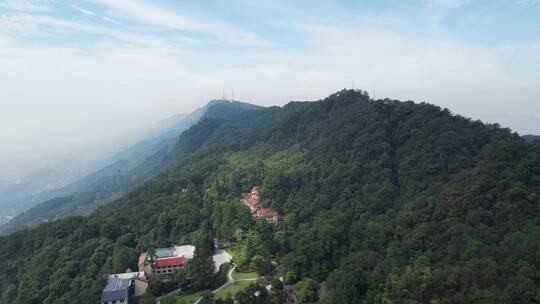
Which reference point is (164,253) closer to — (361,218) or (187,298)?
(187,298)

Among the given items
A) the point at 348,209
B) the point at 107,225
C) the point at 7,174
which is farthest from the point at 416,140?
the point at 7,174

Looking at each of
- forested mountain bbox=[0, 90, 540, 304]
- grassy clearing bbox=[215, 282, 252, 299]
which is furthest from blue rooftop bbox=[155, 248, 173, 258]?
grassy clearing bbox=[215, 282, 252, 299]

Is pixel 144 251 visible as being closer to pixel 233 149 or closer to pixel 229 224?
pixel 229 224

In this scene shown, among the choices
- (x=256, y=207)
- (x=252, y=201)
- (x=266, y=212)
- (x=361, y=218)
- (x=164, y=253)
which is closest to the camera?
(x=164, y=253)

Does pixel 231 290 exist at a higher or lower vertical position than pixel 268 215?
lower

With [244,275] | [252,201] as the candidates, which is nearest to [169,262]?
[244,275]

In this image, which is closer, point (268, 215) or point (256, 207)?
point (268, 215)

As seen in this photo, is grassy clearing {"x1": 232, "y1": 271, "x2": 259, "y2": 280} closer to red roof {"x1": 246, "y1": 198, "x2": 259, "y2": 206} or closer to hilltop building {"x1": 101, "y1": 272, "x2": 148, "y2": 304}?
hilltop building {"x1": 101, "y1": 272, "x2": 148, "y2": 304}
